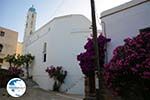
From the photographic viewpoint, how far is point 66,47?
840 inches

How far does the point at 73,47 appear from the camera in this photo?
2089 centimetres

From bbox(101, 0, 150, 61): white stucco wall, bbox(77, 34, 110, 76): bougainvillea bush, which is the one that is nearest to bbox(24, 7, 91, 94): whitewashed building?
bbox(77, 34, 110, 76): bougainvillea bush

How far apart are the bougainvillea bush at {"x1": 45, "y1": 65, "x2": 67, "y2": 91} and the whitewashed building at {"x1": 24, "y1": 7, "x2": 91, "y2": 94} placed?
41 centimetres

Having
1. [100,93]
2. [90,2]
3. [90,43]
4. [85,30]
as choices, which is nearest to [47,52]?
[85,30]

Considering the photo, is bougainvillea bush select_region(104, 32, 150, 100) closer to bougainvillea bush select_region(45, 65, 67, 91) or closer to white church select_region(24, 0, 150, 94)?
white church select_region(24, 0, 150, 94)

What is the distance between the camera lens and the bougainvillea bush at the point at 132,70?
28.3 feet

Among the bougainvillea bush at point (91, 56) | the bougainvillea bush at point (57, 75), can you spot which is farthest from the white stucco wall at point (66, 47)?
the bougainvillea bush at point (91, 56)

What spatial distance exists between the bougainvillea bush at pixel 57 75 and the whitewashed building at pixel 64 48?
0.41m

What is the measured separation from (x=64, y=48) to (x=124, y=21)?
400 inches

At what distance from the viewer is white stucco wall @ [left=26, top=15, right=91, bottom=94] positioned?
20073 millimetres

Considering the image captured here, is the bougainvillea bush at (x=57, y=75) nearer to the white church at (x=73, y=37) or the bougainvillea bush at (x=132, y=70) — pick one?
the white church at (x=73, y=37)

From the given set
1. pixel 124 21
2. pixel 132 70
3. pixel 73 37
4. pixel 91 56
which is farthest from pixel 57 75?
pixel 132 70

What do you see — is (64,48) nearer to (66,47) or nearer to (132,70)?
(66,47)

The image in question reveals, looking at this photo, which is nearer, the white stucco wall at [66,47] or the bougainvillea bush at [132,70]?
the bougainvillea bush at [132,70]
